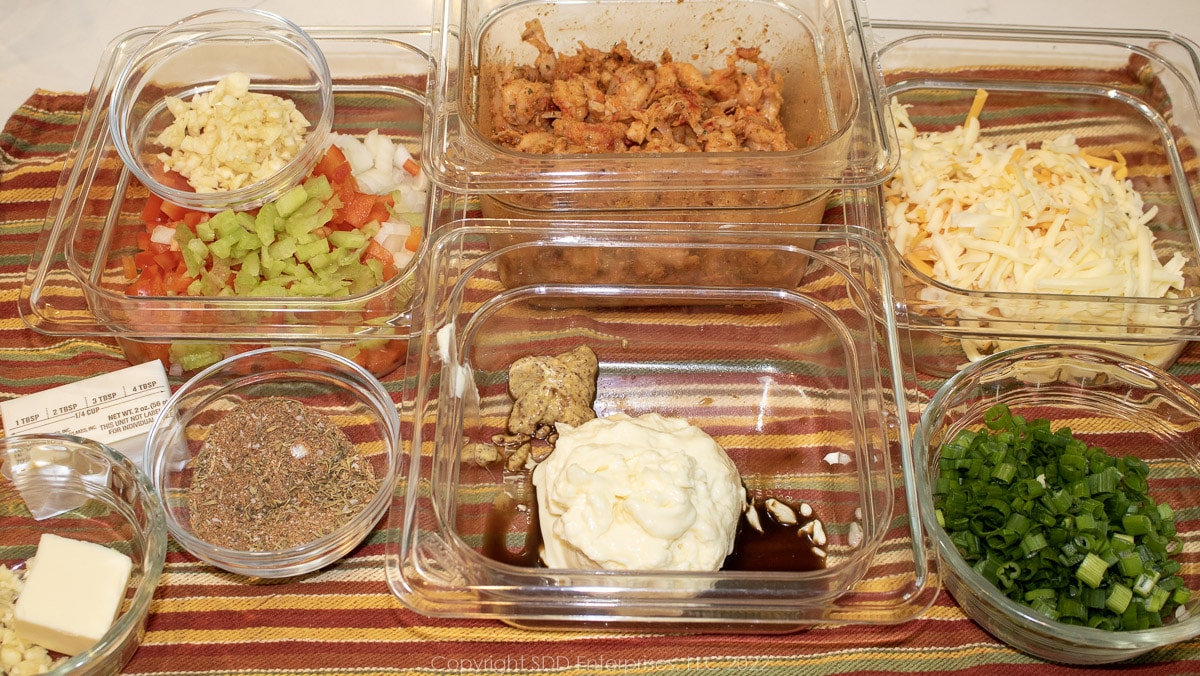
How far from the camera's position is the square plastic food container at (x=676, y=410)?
1.52m

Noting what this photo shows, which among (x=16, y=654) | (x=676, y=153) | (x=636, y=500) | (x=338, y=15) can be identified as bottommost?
(x=16, y=654)

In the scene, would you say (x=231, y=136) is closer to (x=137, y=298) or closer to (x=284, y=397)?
(x=137, y=298)

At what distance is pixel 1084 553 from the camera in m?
1.56

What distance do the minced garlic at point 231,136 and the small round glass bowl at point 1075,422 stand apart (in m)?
1.43

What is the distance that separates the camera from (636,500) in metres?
1.58

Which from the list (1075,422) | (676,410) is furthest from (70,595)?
(1075,422)

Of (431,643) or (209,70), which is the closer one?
(431,643)

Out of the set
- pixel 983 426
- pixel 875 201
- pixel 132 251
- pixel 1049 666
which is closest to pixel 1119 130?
pixel 875 201

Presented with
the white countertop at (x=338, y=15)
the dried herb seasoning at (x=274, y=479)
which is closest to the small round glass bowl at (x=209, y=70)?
the white countertop at (x=338, y=15)

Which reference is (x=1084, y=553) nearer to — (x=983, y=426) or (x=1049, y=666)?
(x=1049, y=666)

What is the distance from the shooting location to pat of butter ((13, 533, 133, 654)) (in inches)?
59.4

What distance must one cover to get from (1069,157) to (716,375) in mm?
974

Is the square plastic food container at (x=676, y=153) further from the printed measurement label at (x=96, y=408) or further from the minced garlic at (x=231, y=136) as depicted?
the printed measurement label at (x=96, y=408)

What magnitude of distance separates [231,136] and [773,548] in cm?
140
